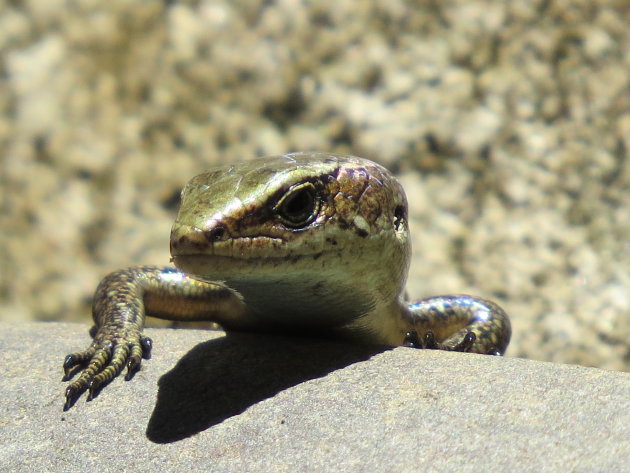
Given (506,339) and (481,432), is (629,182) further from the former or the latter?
(481,432)

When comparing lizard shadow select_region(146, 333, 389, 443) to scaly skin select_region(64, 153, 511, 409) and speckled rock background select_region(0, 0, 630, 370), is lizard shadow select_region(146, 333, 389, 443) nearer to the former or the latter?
scaly skin select_region(64, 153, 511, 409)

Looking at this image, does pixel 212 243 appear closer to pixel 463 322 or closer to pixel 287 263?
pixel 287 263

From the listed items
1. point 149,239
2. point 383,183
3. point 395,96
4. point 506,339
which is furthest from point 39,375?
point 395,96

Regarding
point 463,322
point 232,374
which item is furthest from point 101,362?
point 463,322

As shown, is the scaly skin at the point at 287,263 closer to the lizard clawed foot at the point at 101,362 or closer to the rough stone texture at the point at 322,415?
the lizard clawed foot at the point at 101,362

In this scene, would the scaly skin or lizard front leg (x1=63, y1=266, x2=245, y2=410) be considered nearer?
the scaly skin

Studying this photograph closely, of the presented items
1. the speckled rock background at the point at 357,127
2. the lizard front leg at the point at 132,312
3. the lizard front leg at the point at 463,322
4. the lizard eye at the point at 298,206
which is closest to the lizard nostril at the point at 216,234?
the lizard eye at the point at 298,206

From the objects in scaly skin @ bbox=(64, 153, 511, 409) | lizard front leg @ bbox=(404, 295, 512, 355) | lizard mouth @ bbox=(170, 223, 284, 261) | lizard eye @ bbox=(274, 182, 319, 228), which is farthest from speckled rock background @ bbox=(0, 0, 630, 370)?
lizard mouth @ bbox=(170, 223, 284, 261)
